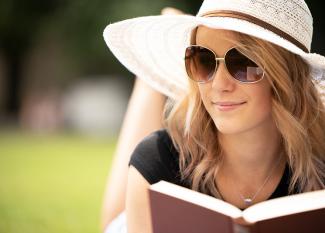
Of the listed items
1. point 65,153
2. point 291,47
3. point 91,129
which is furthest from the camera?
point 91,129

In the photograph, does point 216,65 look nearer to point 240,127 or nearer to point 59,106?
point 240,127

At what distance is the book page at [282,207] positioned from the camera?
5.70 ft

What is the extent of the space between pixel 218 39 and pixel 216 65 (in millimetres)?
110

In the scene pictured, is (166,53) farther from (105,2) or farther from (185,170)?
(105,2)

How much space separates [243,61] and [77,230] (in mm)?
2211

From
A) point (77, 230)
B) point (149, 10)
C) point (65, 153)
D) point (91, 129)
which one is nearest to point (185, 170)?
point (77, 230)

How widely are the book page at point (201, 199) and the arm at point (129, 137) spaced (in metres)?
1.27

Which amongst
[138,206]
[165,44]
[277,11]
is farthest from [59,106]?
[277,11]

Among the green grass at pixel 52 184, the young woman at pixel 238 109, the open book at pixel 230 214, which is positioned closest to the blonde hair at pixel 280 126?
the young woman at pixel 238 109

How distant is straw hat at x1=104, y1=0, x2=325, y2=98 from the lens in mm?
2258

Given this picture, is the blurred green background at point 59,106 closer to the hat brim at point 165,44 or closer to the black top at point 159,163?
the hat brim at point 165,44

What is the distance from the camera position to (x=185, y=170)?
8.35 ft

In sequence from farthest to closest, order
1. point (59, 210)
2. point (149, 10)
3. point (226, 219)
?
point (149, 10), point (59, 210), point (226, 219)

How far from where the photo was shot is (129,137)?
3.39 meters
